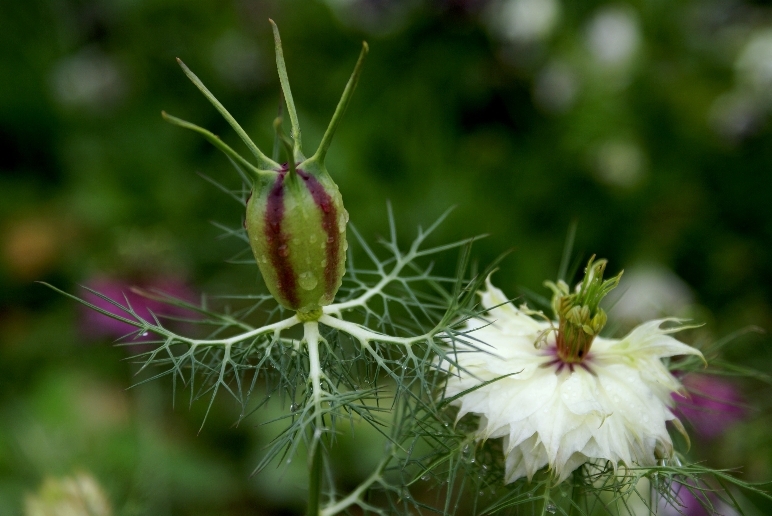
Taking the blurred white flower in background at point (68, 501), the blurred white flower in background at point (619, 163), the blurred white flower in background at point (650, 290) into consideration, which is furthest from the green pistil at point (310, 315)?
the blurred white flower in background at point (619, 163)

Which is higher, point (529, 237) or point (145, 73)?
point (145, 73)

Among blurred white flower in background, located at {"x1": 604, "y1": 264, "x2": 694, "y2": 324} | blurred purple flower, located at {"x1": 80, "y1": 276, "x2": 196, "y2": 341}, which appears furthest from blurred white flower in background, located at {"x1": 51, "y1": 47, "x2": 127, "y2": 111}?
blurred white flower in background, located at {"x1": 604, "y1": 264, "x2": 694, "y2": 324}

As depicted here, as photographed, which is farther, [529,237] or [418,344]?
[529,237]

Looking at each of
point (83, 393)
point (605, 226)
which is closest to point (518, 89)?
point (605, 226)

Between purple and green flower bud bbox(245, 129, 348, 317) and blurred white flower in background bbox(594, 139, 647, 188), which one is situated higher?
blurred white flower in background bbox(594, 139, 647, 188)

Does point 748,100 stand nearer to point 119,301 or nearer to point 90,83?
point 119,301

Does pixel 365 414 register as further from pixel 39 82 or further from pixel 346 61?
pixel 39 82

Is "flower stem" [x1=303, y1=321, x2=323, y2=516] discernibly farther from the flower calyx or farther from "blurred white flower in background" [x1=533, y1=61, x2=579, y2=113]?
"blurred white flower in background" [x1=533, y1=61, x2=579, y2=113]

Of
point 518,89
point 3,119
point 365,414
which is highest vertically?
point 518,89
